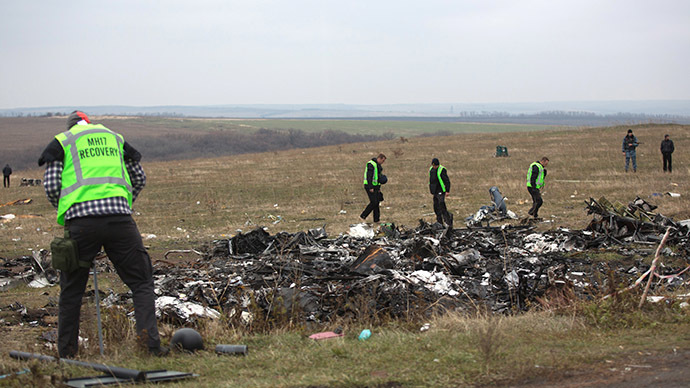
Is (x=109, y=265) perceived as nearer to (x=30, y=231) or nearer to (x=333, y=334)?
(x=333, y=334)

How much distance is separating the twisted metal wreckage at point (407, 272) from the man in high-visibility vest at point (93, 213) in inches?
47.9

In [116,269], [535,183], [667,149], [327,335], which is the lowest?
[327,335]

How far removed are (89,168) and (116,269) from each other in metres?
0.80

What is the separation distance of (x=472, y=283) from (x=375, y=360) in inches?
133

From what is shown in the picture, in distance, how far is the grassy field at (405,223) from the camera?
Result: 174 inches

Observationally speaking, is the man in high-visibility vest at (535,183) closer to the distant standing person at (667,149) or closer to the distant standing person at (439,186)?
the distant standing person at (439,186)

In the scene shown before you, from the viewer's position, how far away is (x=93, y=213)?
15.0 ft

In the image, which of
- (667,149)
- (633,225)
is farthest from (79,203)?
(667,149)

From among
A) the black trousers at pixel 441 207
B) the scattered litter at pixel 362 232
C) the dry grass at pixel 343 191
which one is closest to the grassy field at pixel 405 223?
the dry grass at pixel 343 191

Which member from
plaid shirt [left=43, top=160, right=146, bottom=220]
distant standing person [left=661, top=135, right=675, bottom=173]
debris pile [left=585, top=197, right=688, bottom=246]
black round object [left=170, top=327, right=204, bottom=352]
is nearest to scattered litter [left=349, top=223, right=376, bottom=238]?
debris pile [left=585, top=197, right=688, bottom=246]

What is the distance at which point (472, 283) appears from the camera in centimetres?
766

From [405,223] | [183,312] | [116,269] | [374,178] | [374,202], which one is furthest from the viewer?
[405,223]

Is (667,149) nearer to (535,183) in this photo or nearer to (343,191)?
(535,183)

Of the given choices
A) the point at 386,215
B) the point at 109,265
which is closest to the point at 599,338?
the point at 109,265
